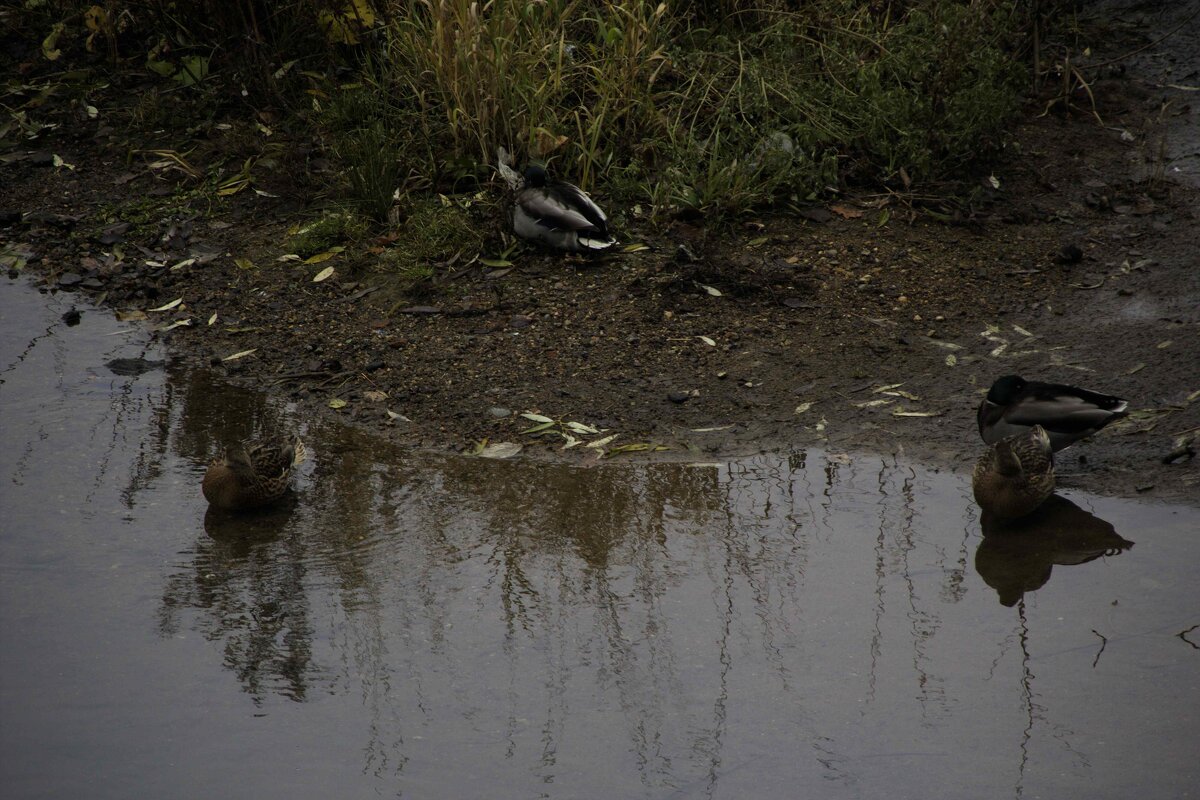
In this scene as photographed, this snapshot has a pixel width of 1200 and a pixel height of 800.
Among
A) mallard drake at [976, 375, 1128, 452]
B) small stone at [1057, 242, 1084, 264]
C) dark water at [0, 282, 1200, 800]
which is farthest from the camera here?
small stone at [1057, 242, 1084, 264]

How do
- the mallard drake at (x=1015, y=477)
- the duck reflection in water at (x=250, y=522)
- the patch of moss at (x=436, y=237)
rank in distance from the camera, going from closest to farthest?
the mallard drake at (x=1015, y=477), the duck reflection in water at (x=250, y=522), the patch of moss at (x=436, y=237)

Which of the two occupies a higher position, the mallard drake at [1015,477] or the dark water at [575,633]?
the mallard drake at [1015,477]

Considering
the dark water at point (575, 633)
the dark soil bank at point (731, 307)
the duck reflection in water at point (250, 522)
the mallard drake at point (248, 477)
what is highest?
the dark soil bank at point (731, 307)

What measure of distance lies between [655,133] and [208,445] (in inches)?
139

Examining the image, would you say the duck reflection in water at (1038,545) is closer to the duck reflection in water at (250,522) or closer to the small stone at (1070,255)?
the small stone at (1070,255)

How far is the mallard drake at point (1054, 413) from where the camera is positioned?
4238 mm

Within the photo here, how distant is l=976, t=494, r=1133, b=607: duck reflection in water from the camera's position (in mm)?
3744

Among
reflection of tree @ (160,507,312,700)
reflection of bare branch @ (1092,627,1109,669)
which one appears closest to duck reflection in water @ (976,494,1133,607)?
reflection of bare branch @ (1092,627,1109,669)

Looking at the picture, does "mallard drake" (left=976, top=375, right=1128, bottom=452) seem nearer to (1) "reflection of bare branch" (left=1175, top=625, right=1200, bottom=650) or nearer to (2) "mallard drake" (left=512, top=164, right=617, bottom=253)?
(1) "reflection of bare branch" (left=1175, top=625, right=1200, bottom=650)

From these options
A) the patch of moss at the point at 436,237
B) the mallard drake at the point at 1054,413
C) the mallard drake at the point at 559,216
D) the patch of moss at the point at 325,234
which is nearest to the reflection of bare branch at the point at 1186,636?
the mallard drake at the point at 1054,413

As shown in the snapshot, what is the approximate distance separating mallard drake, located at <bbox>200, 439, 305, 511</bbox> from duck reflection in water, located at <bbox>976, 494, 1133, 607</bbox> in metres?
2.56

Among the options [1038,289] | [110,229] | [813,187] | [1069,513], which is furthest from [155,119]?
[1069,513]

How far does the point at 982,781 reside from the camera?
2.87m

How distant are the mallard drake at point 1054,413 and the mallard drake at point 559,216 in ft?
8.28
